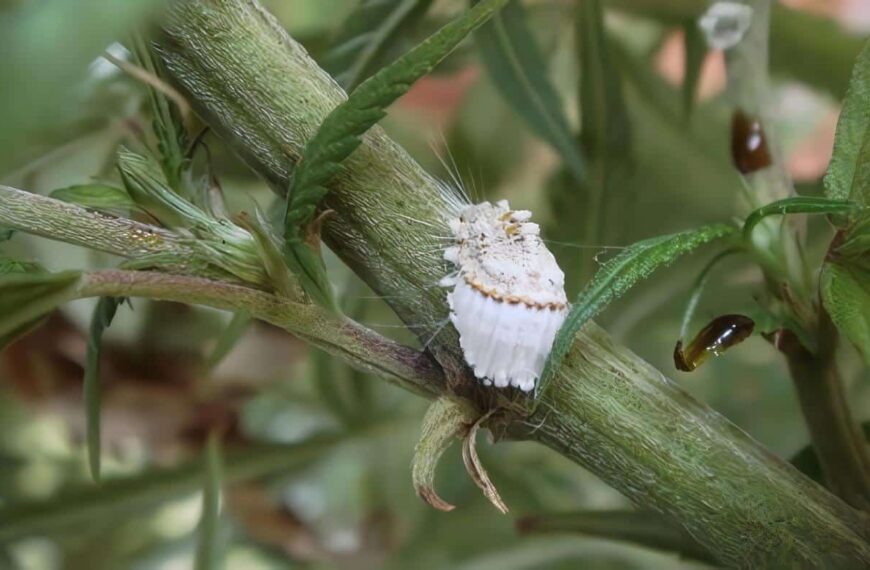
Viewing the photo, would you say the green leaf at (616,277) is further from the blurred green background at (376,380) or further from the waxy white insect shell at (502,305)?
the blurred green background at (376,380)

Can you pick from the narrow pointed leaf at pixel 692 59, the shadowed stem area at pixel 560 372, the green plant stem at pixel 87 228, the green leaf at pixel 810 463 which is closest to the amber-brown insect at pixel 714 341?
the shadowed stem area at pixel 560 372

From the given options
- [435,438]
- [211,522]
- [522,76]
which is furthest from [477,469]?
[522,76]

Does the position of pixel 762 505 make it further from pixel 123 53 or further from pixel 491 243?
pixel 123 53

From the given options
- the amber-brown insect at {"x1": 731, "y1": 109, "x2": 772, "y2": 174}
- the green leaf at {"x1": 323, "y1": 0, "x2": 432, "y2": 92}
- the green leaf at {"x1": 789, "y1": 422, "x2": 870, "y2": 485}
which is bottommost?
A: the green leaf at {"x1": 789, "y1": 422, "x2": 870, "y2": 485}

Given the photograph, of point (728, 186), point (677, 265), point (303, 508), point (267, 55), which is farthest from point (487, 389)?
point (303, 508)

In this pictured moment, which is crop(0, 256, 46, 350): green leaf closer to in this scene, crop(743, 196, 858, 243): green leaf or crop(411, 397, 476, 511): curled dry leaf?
crop(411, 397, 476, 511): curled dry leaf

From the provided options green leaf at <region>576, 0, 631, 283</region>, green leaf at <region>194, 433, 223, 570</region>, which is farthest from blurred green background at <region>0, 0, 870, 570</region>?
green leaf at <region>194, 433, 223, 570</region>
